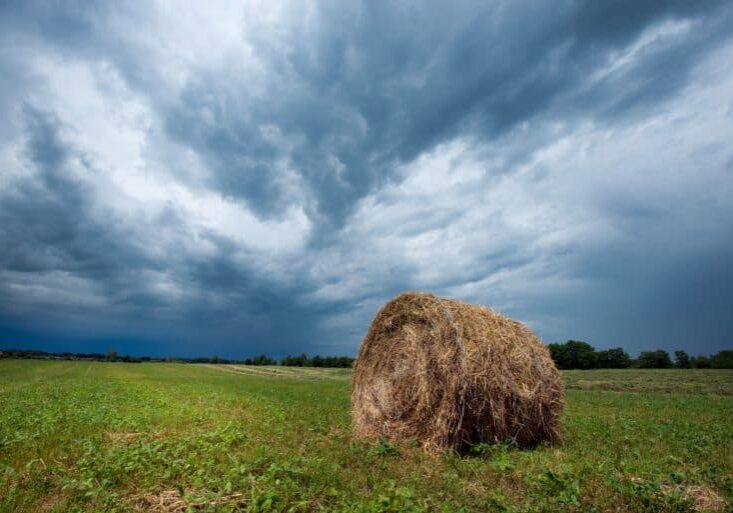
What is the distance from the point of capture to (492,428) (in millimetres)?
8906

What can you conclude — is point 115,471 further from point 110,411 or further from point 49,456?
point 110,411

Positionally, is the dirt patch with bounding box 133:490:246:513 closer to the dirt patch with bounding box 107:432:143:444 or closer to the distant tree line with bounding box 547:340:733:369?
the dirt patch with bounding box 107:432:143:444

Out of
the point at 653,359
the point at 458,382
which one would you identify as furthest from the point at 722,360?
the point at 458,382

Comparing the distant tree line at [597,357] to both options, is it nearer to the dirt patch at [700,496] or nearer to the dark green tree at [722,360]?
the dark green tree at [722,360]

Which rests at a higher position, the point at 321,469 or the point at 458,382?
the point at 458,382

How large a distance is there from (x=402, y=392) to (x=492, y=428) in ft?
6.71

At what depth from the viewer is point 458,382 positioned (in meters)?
8.68

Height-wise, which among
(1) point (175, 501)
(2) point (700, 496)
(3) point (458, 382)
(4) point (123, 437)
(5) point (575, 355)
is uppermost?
(5) point (575, 355)

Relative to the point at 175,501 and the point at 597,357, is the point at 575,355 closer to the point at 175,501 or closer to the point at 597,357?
the point at 597,357

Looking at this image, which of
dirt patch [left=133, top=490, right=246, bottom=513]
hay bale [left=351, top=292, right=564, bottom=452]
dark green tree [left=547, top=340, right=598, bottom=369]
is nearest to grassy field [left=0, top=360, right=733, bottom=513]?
dirt patch [left=133, top=490, right=246, bottom=513]

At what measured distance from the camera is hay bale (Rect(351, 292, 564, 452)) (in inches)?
344

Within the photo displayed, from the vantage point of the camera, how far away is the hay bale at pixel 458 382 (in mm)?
8742

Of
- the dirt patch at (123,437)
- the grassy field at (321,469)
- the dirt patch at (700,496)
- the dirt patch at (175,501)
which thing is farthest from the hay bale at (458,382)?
the dirt patch at (123,437)

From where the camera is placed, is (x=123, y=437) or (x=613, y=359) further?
(x=613, y=359)
